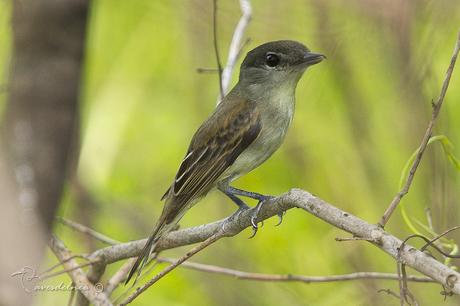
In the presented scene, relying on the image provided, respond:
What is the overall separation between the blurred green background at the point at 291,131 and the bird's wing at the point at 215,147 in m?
1.02

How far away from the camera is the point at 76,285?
131 inches

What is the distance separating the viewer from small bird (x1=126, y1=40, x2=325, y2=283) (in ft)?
13.0

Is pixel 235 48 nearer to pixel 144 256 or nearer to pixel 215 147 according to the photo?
pixel 215 147

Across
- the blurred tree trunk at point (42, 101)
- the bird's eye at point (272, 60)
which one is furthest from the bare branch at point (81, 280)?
the bird's eye at point (272, 60)

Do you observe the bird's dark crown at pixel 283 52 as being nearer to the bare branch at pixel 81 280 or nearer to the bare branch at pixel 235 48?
the bare branch at pixel 235 48

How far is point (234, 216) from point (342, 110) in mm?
2509

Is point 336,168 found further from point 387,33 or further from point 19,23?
point 19,23

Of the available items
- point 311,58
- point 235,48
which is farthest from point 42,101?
point 311,58

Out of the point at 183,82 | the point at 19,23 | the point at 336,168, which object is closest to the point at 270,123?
the point at 19,23

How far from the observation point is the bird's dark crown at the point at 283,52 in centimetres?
420

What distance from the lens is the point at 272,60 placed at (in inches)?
171

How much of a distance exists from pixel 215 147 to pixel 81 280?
1.01 meters

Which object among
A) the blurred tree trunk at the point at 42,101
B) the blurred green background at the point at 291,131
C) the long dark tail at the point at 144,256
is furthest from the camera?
the blurred green background at the point at 291,131

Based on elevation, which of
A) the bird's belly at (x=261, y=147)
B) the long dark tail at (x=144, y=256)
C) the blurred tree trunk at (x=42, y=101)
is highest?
the blurred tree trunk at (x=42, y=101)
